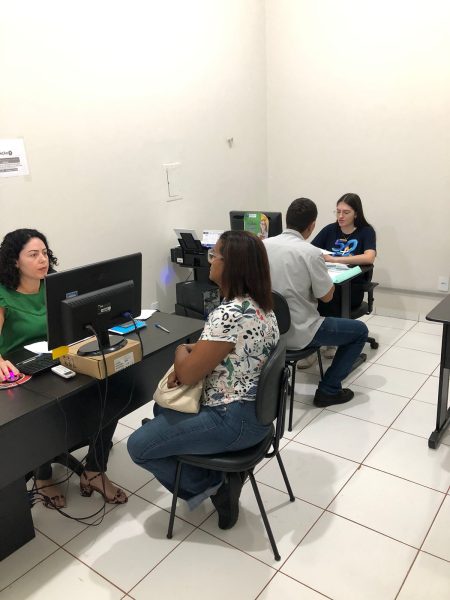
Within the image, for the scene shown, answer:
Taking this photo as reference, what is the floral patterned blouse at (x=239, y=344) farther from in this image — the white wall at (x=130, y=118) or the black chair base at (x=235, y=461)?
the white wall at (x=130, y=118)

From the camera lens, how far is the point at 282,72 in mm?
4324

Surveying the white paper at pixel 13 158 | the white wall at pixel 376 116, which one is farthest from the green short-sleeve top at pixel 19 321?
the white wall at pixel 376 116

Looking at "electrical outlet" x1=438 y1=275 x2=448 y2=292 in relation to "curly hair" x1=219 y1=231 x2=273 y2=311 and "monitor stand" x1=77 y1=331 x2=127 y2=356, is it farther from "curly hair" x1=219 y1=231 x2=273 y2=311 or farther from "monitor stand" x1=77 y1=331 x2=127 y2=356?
"monitor stand" x1=77 y1=331 x2=127 y2=356

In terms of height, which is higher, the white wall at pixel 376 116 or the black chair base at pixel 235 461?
the white wall at pixel 376 116

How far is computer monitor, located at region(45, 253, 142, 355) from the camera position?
167 centimetres

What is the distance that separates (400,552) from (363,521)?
7.4 inches

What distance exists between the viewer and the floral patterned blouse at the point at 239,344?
1.61 metres

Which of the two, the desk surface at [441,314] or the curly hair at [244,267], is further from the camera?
the desk surface at [441,314]

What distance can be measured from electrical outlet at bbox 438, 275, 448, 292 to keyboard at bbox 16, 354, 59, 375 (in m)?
3.27

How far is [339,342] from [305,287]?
0.42 meters

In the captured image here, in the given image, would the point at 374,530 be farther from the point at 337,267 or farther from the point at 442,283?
the point at 442,283

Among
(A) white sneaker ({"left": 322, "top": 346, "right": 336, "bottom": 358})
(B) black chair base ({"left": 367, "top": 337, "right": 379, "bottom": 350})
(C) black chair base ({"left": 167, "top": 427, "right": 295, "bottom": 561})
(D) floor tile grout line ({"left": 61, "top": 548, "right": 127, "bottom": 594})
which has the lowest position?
(D) floor tile grout line ({"left": 61, "top": 548, "right": 127, "bottom": 594})

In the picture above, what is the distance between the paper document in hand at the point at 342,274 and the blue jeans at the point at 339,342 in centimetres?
27

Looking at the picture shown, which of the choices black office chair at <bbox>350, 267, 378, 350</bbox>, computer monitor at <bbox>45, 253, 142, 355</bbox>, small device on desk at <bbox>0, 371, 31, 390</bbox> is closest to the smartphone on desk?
computer monitor at <bbox>45, 253, 142, 355</bbox>
